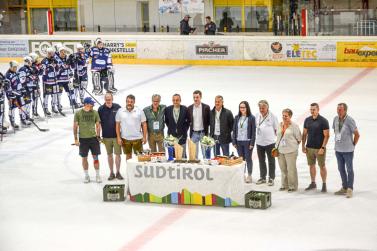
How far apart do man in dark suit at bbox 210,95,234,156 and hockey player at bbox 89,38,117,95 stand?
10342 mm

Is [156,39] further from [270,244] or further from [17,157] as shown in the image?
[270,244]

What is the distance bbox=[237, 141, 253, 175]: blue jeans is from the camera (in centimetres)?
1463

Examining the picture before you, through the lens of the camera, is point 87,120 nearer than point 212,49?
Yes

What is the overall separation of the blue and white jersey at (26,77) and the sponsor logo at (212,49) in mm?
10882

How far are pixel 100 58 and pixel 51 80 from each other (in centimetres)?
288

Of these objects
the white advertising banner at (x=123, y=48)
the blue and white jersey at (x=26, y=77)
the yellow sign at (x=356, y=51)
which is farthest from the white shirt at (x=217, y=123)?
the white advertising banner at (x=123, y=48)

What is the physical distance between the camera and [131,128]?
14.9 metres

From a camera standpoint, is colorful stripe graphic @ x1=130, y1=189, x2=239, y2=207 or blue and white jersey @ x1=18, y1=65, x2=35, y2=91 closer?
colorful stripe graphic @ x1=130, y1=189, x2=239, y2=207

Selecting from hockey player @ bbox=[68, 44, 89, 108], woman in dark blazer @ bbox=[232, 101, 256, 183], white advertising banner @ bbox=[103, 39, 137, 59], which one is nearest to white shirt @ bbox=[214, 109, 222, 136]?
woman in dark blazer @ bbox=[232, 101, 256, 183]

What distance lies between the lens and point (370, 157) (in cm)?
1678

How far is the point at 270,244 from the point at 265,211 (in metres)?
1.58

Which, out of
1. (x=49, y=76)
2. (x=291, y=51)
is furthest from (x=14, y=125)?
(x=291, y=51)

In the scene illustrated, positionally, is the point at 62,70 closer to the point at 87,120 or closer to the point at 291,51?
the point at 87,120

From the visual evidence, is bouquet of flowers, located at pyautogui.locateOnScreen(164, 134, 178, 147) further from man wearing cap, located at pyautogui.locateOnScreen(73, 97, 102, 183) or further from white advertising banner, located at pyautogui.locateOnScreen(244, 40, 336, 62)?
white advertising banner, located at pyautogui.locateOnScreen(244, 40, 336, 62)
